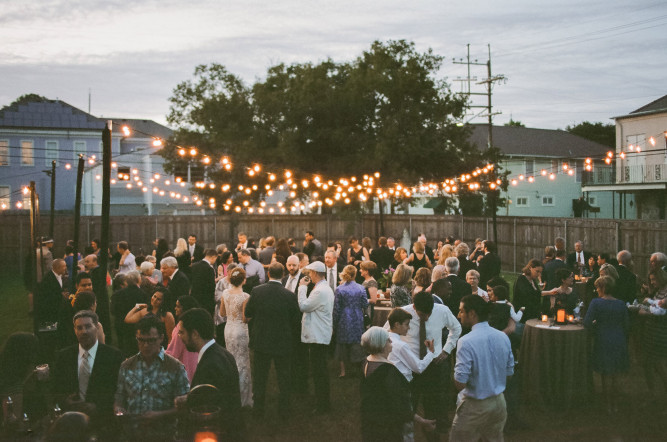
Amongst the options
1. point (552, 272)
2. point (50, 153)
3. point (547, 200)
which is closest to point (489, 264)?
point (552, 272)

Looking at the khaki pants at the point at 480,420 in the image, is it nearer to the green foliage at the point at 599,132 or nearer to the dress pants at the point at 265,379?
the dress pants at the point at 265,379

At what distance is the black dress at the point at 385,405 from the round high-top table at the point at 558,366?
353 cm

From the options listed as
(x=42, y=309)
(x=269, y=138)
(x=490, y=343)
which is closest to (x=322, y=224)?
(x=269, y=138)

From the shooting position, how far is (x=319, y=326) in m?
7.12

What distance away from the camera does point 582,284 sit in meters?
12.1

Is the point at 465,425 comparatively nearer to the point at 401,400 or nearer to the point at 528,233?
the point at 401,400

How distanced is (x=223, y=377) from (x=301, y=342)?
3664mm

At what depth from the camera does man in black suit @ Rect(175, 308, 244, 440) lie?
11.4 feet

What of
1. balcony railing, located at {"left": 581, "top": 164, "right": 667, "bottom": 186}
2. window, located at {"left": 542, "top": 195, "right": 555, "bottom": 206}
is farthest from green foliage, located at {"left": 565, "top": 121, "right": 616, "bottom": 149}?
balcony railing, located at {"left": 581, "top": 164, "right": 667, "bottom": 186}

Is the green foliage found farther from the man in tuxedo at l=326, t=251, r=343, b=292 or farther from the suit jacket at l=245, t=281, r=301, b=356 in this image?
the suit jacket at l=245, t=281, r=301, b=356

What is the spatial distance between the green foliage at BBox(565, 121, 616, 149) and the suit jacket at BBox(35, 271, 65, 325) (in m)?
51.2

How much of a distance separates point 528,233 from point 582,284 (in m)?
9.59

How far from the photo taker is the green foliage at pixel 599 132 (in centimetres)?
5150

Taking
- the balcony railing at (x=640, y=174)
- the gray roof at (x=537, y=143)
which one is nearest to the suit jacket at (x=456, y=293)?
the balcony railing at (x=640, y=174)
